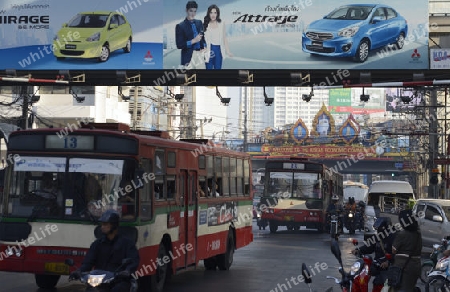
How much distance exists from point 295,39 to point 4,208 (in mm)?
18794

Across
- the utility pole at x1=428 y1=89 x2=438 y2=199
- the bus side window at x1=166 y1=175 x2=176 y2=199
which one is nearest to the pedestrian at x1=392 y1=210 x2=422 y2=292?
the bus side window at x1=166 y1=175 x2=176 y2=199

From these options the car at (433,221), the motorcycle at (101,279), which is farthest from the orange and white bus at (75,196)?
the car at (433,221)

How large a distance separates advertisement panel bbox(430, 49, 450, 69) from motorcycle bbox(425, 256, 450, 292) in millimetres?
16787

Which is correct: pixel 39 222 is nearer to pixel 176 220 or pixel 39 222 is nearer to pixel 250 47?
pixel 176 220

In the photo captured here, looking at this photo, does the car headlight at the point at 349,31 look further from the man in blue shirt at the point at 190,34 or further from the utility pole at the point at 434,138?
the utility pole at the point at 434,138

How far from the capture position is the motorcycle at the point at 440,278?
44.9ft

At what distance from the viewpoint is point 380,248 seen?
12.5m

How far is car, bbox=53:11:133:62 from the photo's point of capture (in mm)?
31438

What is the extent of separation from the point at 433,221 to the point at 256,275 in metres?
9.72

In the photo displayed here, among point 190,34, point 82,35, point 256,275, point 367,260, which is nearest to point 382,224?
point 367,260

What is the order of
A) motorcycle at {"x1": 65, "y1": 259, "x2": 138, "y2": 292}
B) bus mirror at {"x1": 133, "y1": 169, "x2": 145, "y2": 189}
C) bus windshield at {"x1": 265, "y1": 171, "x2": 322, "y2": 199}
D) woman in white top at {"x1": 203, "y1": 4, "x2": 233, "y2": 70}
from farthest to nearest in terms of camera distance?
1. bus windshield at {"x1": 265, "y1": 171, "x2": 322, "y2": 199}
2. woman in white top at {"x1": 203, "y1": 4, "x2": 233, "y2": 70}
3. bus mirror at {"x1": 133, "y1": 169, "x2": 145, "y2": 189}
4. motorcycle at {"x1": 65, "y1": 259, "x2": 138, "y2": 292}

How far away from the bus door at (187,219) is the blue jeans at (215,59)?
14119 mm

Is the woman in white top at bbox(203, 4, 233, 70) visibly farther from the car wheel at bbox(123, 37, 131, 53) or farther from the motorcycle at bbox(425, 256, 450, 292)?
the motorcycle at bbox(425, 256, 450, 292)

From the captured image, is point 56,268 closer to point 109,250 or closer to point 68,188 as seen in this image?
point 68,188
